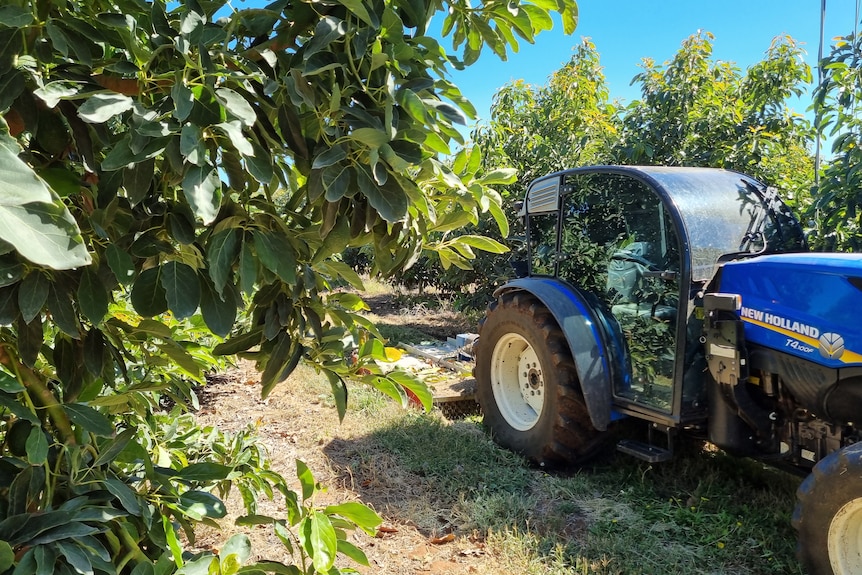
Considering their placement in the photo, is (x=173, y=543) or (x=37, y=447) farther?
(x=173, y=543)

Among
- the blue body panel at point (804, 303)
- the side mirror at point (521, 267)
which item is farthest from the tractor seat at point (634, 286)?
the side mirror at point (521, 267)

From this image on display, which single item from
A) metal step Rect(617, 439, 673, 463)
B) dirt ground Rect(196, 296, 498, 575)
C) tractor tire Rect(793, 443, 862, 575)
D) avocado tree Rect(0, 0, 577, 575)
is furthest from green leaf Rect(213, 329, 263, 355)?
metal step Rect(617, 439, 673, 463)

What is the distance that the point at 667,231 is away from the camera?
315cm

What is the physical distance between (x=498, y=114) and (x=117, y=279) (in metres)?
7.50

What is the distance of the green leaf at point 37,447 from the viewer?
0.93 meters

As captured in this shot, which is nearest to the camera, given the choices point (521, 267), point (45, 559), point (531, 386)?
point (45, 559)

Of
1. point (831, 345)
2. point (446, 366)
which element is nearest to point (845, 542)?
point (831, 345)

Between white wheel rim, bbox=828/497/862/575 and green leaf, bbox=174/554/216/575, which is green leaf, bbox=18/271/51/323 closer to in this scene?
green leaf, bbox=174/554/216/575

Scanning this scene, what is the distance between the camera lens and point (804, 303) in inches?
103

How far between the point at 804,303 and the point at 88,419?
2.76 meters

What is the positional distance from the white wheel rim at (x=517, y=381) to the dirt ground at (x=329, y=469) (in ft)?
3.02

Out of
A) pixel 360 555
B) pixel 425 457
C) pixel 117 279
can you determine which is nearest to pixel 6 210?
pixel 117 279

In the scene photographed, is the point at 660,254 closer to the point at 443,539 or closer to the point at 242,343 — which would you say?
the point at 443,539

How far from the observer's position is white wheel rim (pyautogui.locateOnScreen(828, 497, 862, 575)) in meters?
2.23
